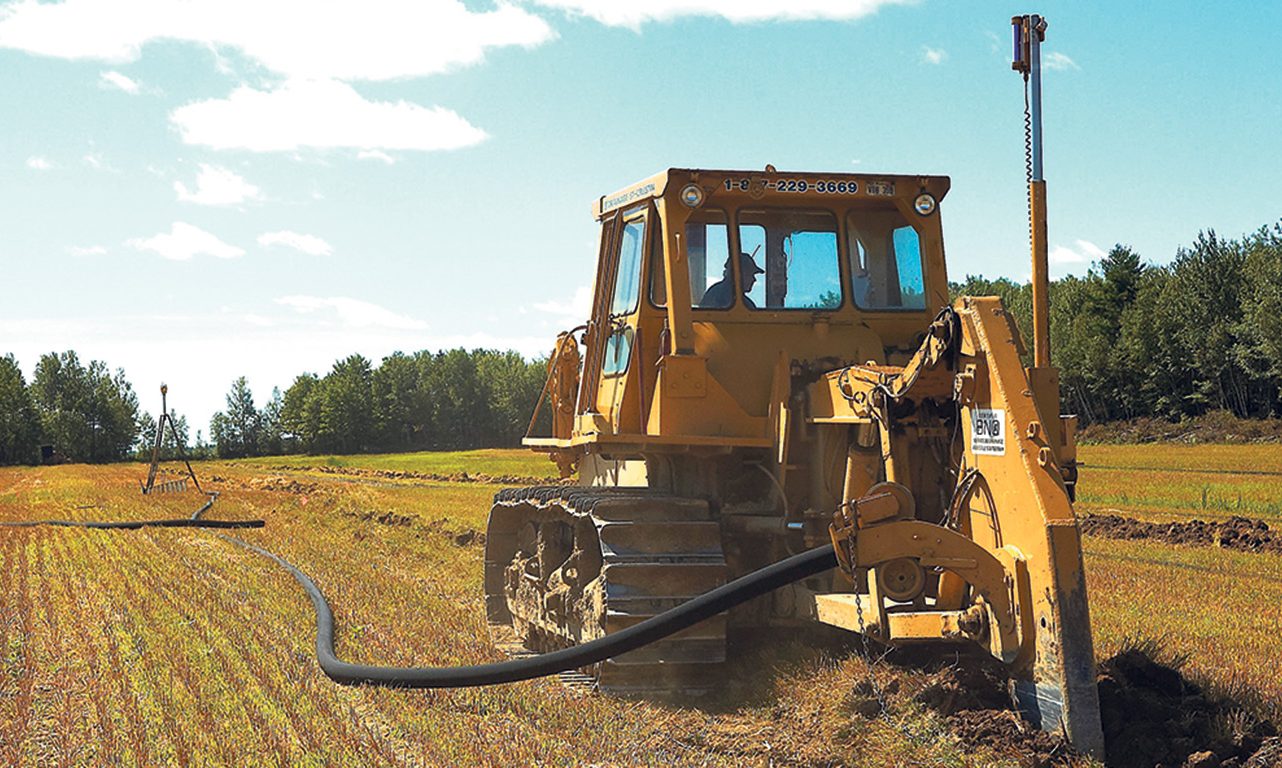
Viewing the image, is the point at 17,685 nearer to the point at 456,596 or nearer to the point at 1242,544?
the point at 456,596

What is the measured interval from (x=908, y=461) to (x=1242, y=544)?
1268 centimetres

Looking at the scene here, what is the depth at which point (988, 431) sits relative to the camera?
7152 millimetres

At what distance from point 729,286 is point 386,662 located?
12.7 ft

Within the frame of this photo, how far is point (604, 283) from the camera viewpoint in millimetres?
11344

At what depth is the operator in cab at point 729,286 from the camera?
9.94 metres

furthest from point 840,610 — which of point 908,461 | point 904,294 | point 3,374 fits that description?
point 3,374

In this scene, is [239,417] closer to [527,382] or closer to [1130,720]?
[527,382]

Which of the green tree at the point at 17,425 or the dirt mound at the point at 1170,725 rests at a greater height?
the green tree at the point at 17,425

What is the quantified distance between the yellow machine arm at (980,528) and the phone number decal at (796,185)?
2.09 metres

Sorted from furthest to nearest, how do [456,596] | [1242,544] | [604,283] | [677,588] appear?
[1242,544] → [456,596] → [604,283] → [677,588]

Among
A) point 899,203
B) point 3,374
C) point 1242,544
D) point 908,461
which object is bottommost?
point 1242,544

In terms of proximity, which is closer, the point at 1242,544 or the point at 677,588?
the point at 677,588

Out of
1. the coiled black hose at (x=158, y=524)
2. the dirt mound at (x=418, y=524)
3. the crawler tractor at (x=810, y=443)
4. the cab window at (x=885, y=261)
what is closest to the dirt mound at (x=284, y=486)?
the dirt mound at (x=418, y=524)

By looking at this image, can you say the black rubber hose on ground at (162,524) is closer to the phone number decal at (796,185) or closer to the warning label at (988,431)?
the phone number decal at (796,185)
